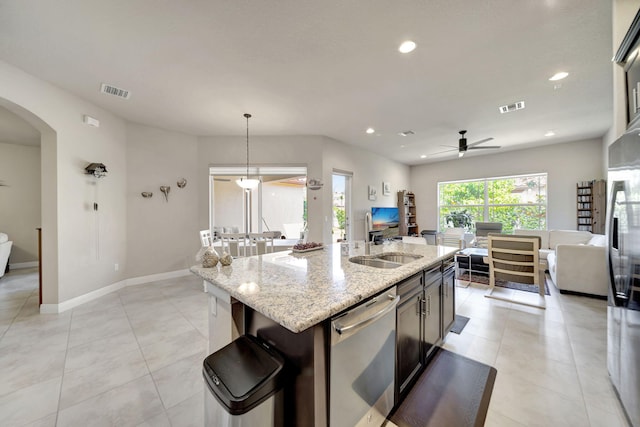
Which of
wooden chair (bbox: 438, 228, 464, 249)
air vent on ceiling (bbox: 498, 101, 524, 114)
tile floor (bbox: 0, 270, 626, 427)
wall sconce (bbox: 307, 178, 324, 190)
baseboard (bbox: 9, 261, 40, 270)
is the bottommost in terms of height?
tile floor (bbox: 0, 270, 626, 427)

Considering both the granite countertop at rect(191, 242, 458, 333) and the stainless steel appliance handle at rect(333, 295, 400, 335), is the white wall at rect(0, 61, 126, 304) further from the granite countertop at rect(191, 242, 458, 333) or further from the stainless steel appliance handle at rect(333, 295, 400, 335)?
the stainless steel appliance handle at rect(333, 295, 400, 335)

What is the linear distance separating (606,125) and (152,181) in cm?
894

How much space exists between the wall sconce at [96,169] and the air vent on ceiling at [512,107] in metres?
6.28

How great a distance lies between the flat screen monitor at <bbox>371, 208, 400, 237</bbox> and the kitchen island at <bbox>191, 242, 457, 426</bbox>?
4.38 m

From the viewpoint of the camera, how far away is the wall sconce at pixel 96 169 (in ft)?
11.3

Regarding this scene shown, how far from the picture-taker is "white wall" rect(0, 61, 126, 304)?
2.85m

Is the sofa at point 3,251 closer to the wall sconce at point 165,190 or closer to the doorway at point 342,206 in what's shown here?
the wall sconce at point 165,190

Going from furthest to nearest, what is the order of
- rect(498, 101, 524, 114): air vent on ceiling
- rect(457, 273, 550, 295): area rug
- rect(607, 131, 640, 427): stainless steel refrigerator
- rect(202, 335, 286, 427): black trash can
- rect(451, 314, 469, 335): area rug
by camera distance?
rect(457, 273, 550, 295): area rug → rect(498, 101, 524, 114): air vent on ceiling → rect(451, 314, 469, 335): area rug → rect(607, 131, 640, 427): stainless steel refrigerator → rect(202, 335, 286, 427): black trash can

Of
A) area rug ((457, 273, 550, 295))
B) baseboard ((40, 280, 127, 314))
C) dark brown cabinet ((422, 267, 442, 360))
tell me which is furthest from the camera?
area rug ((457, 273, 550, 295))

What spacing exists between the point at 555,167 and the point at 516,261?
4.55 m

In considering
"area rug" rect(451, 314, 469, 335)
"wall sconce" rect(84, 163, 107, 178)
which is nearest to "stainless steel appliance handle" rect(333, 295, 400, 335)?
"area rug" rect(451, 314, 469, 335)

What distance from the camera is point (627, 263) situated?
144cm

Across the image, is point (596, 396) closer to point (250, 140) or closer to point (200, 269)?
point (200, 269)

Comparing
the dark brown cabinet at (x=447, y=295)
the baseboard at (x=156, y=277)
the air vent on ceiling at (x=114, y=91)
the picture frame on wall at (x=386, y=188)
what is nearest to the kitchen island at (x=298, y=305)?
the dark brown cabinet at (x=447, y=295)
